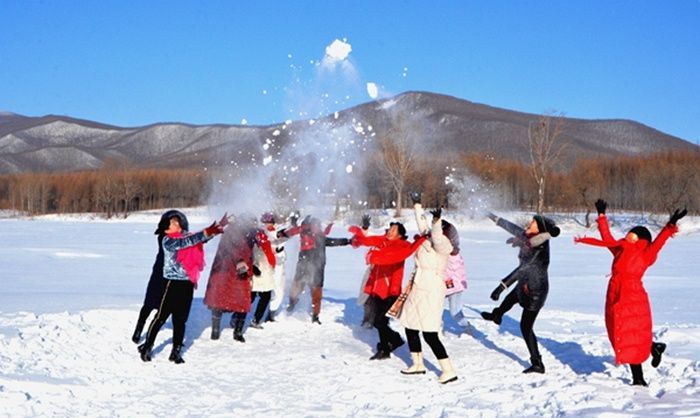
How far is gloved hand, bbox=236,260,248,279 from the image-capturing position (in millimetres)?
10250

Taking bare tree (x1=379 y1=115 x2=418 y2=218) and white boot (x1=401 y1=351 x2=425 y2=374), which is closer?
white boot (x1=401 y1=351 x2=425 y2=374)

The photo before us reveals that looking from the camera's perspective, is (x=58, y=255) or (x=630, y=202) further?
(x=630, y=202)

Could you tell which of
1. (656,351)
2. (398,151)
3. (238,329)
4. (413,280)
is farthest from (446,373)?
(398,151)

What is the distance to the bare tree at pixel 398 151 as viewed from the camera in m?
14.0

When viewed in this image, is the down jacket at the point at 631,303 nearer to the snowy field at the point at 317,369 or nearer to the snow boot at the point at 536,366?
the snowy field at the point at 317,369

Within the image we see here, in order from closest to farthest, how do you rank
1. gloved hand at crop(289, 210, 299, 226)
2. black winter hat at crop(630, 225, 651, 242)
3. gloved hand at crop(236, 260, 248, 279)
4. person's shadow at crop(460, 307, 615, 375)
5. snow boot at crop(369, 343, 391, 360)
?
black winter hat at crop(630, 225, 651, 242), person's shadow at crop(460, 307, 615, 375), snow boot at crop(369, 343, 391, 360), gloved hand at crop(236, 260, 248, 279), gloved hand at crop(289, 210, 299, 226)

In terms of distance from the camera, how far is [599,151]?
16012 centimetres

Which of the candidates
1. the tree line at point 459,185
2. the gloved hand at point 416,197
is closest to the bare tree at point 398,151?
the tree line at point 459,185

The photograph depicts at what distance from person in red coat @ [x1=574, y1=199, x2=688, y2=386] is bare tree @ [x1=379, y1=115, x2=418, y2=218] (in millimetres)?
6765

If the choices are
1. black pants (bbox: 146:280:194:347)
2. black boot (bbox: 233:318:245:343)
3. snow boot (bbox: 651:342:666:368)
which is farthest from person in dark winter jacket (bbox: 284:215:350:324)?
snow boot (bbox: 651:342:666:368)

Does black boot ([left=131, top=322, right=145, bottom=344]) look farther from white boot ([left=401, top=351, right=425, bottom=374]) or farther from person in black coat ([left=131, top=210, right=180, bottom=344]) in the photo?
white boot ([left=401, top=351, right=425, bottom=374])

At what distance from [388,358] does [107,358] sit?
12.0 ft

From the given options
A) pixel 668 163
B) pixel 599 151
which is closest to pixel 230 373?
pixel 668 163

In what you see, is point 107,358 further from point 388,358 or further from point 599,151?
point 599,151
